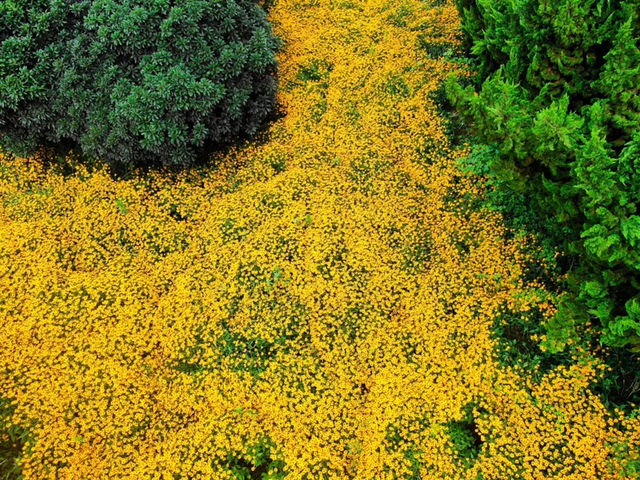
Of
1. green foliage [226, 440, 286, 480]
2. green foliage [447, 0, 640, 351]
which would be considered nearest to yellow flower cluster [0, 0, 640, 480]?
green foliage [226, 440, 286, 480]

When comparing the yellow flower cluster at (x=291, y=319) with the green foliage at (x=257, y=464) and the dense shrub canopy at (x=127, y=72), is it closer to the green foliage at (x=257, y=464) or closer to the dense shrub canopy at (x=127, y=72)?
the green foliage at (x=257, y=464)

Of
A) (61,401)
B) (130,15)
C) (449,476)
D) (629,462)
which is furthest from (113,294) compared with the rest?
(629,462)

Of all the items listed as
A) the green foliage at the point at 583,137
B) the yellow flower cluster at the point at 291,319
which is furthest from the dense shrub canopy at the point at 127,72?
the green foliage at the point at 583,137

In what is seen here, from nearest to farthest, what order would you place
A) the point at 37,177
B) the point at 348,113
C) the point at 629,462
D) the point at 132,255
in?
the point at 629,462, the point at 132,255, the point at 37,177, the point at 348,113

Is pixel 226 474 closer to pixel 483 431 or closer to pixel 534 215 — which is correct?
pixel 483 431

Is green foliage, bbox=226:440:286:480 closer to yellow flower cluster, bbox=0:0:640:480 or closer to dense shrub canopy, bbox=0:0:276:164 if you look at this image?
yellow flower cluster, bbox=0:0:640:480
